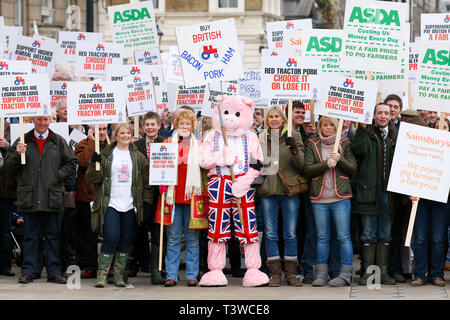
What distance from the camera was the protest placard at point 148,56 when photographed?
605 inches

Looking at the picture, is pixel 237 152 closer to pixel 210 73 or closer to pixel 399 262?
pixel 210 73

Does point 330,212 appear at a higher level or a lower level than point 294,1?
lower

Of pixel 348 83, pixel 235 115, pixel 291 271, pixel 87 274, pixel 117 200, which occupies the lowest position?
pixel 87 274

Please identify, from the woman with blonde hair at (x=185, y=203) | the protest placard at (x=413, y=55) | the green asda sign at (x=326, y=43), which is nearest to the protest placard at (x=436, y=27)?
the protest placard at (x=413, y=55)

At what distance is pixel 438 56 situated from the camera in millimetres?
11453

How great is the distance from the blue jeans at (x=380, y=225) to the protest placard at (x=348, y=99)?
0.96 meters

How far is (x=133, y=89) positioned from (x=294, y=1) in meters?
40.0

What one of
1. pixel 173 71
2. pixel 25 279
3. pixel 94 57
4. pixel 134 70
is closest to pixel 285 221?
Answer: pixel 25 279

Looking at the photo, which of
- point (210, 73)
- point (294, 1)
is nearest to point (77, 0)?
point (294, 1)

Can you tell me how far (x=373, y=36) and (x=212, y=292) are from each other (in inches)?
137

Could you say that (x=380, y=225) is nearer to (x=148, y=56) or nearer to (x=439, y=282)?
(x=439, y=282)

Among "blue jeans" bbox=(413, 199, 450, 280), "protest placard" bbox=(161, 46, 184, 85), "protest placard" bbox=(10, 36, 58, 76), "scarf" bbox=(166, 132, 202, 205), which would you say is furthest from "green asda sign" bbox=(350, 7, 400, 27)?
"protest placard" bbox=(10, 36, 58, 76)

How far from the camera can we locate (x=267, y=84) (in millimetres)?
11727

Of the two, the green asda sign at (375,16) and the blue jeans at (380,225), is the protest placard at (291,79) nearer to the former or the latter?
the green asda sign at (375,16)
